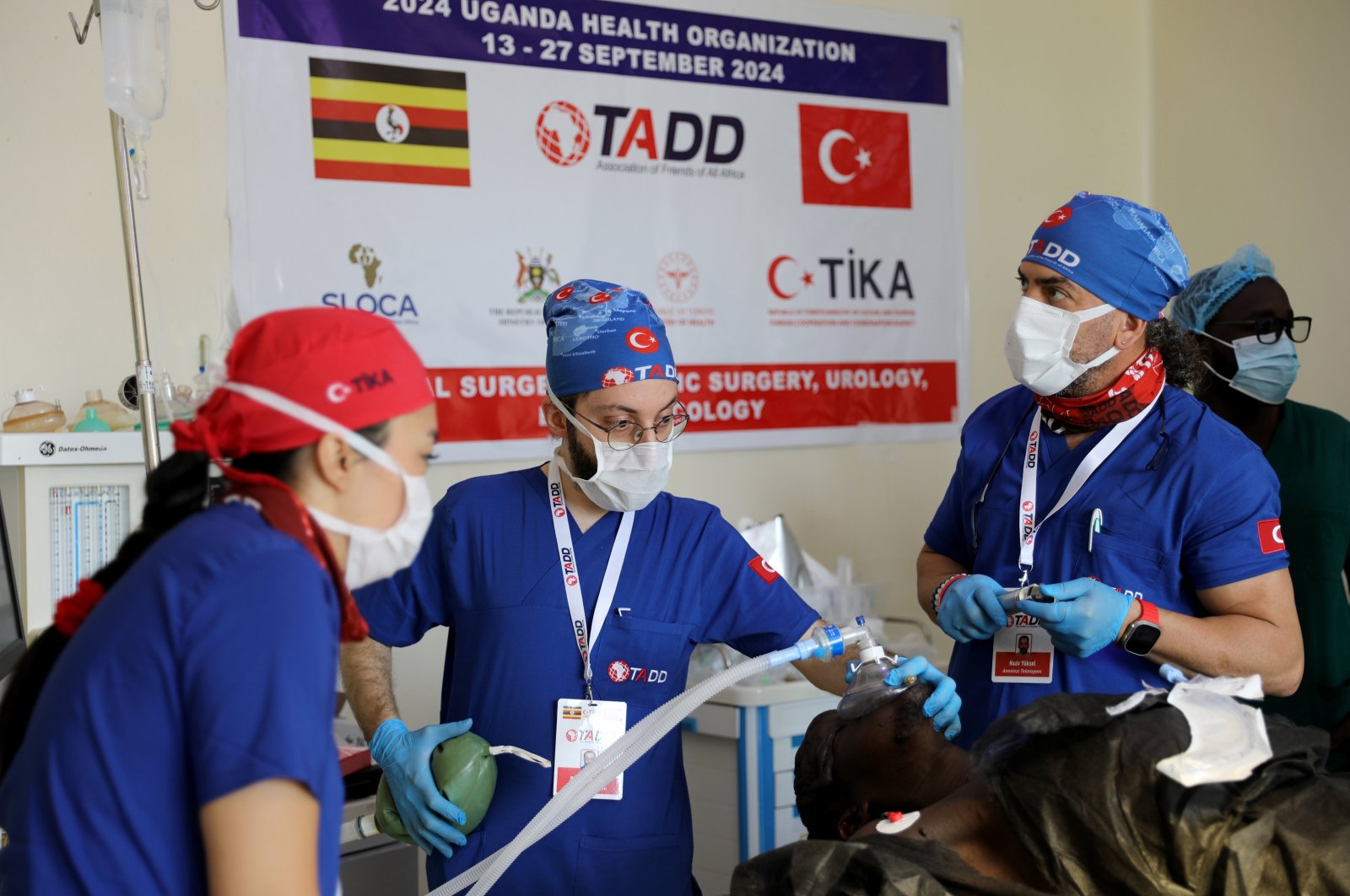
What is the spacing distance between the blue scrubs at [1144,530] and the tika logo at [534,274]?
161cm

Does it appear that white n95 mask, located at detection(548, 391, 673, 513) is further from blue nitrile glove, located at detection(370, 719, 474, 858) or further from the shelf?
the shelf

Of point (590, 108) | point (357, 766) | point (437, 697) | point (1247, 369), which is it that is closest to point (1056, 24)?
point (590, 108)

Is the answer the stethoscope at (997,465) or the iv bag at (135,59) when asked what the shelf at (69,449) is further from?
the stethoscope at (997,465)

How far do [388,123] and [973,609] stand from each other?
196cm

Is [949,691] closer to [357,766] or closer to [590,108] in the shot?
[357,766]

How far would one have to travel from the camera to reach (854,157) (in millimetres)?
3576

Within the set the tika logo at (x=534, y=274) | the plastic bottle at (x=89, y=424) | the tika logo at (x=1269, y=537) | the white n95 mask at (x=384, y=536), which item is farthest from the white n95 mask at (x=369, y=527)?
the tika logo at (x=534, y=274)

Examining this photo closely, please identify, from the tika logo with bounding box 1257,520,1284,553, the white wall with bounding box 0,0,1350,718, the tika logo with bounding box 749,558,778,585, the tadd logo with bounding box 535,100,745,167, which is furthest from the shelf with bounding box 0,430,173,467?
the tika logo with bounding box 1257,520,1284,553

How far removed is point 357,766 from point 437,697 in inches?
37.4

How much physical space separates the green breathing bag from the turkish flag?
235cm

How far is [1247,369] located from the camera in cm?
242

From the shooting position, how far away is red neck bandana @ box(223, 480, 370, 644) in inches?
38.0

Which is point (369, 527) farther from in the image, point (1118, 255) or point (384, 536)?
point (1118, 255)

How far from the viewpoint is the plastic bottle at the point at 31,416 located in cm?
243
